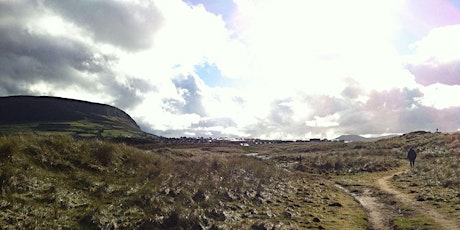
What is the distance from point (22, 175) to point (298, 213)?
19493mm

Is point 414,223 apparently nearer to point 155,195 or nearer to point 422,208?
point 422,208

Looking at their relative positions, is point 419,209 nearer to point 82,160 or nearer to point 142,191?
point 142,191

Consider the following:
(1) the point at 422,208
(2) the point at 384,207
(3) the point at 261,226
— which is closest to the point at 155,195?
(3) the point at 261,226

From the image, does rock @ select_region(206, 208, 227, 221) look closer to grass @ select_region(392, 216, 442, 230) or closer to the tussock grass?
the tussock grass

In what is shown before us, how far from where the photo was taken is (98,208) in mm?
20328

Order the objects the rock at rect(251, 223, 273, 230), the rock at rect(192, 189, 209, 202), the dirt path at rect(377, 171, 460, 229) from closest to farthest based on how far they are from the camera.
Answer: the rock at rect(251, 223, 273, 230), the dirt path at rect(377, 171, 460, 229), the rock at rect(192, 189, 209, 202)

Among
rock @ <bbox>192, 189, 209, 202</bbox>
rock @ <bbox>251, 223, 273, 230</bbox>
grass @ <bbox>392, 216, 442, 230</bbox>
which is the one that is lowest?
grass @ <bbox>392, 216, 442, 230</bbox>

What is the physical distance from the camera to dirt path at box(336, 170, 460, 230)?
83.2ft

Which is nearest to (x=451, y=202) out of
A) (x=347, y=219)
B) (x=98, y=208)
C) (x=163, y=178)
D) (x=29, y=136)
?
(x=347, y=219)

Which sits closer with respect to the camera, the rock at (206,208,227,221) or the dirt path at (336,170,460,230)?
the rock at (206,208,227,221)

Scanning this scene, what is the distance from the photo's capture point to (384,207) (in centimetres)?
3241

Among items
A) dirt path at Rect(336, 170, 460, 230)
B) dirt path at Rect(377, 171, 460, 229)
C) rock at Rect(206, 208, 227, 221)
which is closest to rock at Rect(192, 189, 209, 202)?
rock at Rect(206, 208, 227, 221)

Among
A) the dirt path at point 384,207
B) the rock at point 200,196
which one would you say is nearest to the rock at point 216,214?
the rock at point 200,196

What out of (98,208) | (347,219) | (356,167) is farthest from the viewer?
(356,167)
